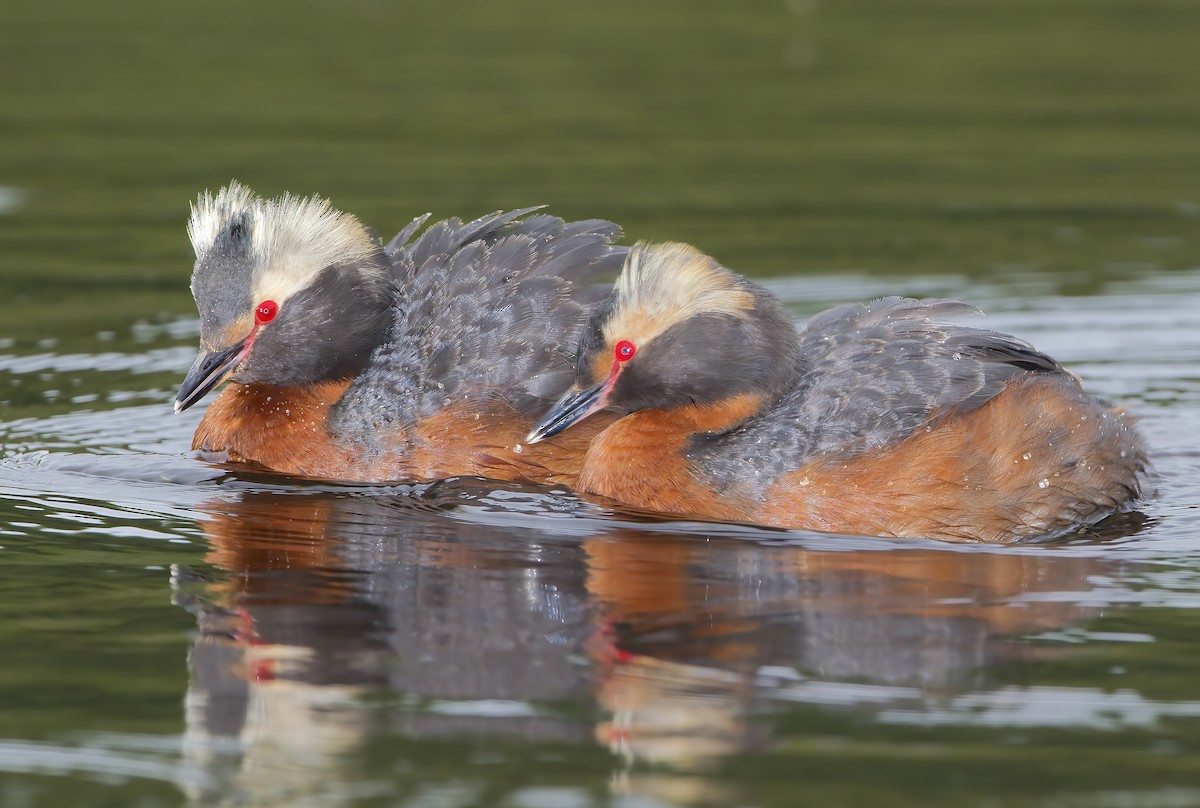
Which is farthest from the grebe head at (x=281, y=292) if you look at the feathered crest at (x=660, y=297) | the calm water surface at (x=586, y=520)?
the feathered crest at (x=660, y=297)

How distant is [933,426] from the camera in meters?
8.83

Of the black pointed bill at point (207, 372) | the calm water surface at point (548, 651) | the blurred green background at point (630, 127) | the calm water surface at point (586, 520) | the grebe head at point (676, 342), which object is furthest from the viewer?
the blurred green background at point (630, 127)

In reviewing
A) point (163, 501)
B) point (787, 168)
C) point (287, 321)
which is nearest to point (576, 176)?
point (787, 168)

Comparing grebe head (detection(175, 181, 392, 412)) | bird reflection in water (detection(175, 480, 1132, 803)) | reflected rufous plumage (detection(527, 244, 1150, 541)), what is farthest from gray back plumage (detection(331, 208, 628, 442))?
bird reflection in water (detection(175, 480, 1132, 803))

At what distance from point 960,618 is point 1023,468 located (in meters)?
1.74

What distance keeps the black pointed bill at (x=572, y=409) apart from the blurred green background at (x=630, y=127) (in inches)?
187

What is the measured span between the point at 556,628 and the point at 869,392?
240cm

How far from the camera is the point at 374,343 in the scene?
10328 millimetres

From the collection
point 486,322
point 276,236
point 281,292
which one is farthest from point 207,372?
point 486,322

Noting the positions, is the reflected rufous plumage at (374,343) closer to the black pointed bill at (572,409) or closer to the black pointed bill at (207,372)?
the black pointed bill at (207,372)

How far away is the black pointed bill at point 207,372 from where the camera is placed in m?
9.63

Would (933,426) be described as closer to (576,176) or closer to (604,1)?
(576,176)

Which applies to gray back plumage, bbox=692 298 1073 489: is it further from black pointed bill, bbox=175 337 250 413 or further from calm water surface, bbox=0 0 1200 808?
black pointed bill, bbox=175 337 250 413

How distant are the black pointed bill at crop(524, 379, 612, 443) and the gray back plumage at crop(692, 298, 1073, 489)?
52 centimetres
